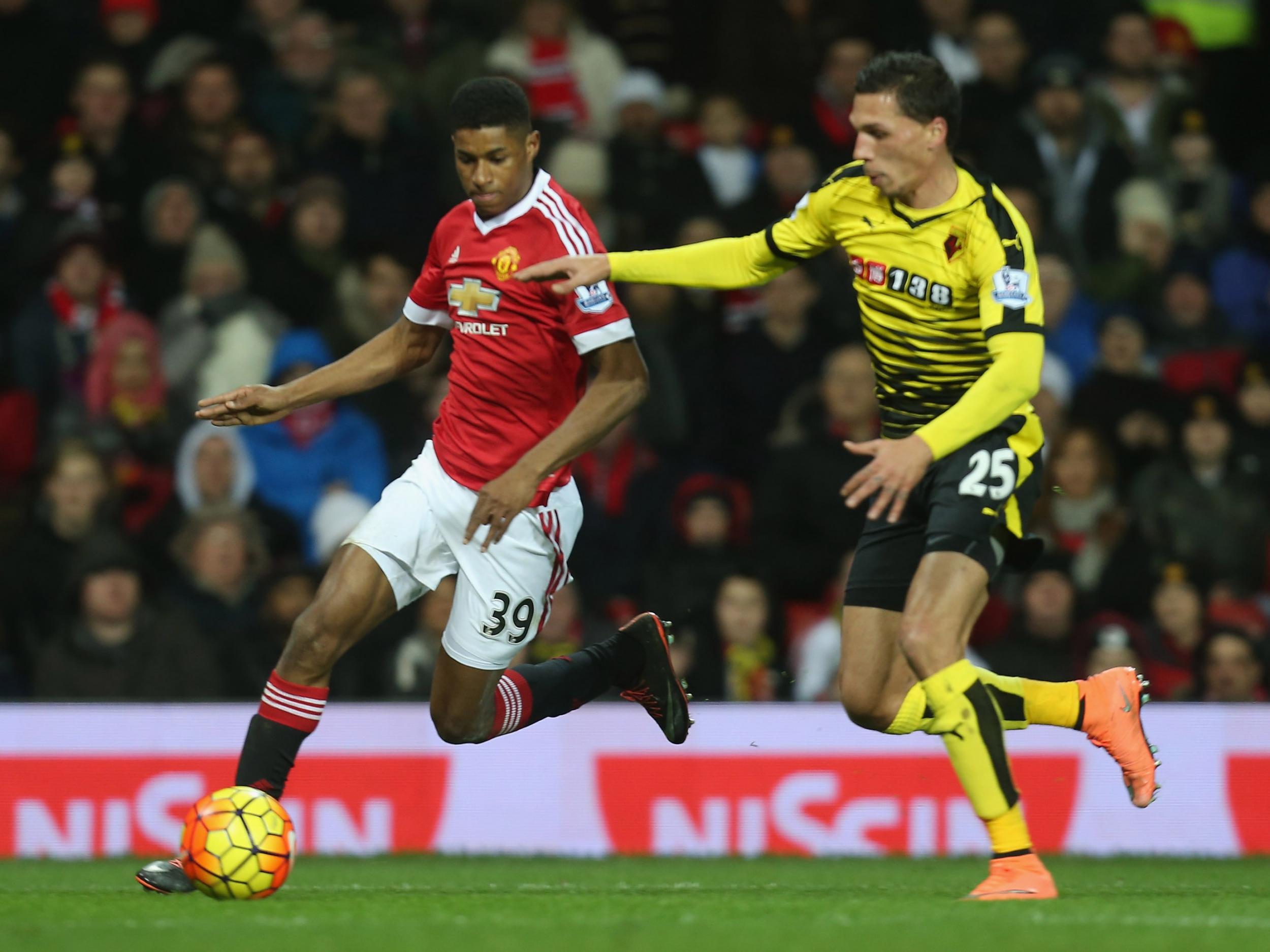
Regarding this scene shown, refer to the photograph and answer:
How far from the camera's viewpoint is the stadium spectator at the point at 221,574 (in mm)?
9453

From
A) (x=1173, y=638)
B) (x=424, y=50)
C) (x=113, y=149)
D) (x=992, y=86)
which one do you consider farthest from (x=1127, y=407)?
(x=113, y=149)

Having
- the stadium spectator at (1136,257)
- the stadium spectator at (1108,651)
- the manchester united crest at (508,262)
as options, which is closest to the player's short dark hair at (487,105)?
the manchester united crest at (508,262)

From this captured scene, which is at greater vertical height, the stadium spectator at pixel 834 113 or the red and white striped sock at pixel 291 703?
the stadium spectator at pixel 834 113

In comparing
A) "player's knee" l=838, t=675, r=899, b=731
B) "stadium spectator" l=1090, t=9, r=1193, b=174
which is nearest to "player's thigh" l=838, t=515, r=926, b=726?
"player's knee" l=838, t=675, r=899, b=731

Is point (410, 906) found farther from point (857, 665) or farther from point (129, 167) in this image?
point (129, 167)

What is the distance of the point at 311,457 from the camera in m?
10.2

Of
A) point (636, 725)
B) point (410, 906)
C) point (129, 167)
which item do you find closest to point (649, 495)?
point (636, 725)

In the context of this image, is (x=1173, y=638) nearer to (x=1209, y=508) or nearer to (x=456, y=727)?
(x=1209, y=508)

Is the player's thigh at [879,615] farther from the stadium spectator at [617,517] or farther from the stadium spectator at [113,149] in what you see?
the stadium spectator at [113,149]

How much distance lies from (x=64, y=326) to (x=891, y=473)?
20.5 feet

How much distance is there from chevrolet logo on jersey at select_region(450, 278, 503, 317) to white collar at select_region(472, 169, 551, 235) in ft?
0.55

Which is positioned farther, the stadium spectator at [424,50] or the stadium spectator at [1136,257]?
the stadium spectator at [424,50]

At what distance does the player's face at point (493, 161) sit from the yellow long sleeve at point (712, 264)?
16.6 inches

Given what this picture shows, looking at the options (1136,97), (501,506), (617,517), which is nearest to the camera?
(501,506)
